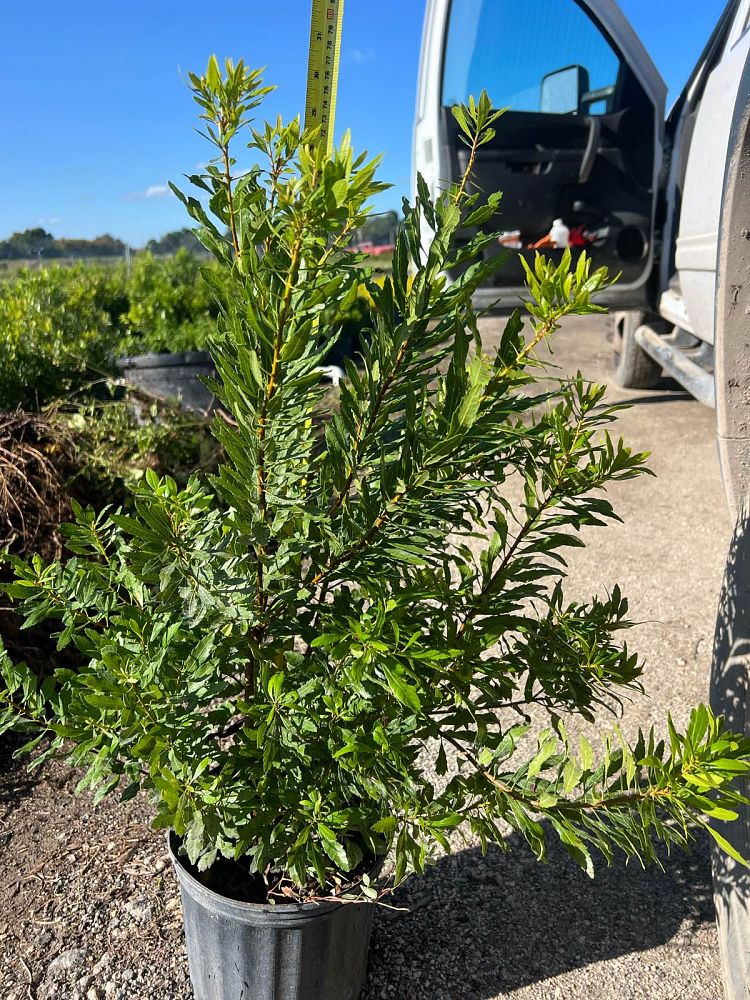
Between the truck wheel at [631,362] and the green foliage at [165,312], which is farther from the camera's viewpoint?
the truck wheel at [631,362]

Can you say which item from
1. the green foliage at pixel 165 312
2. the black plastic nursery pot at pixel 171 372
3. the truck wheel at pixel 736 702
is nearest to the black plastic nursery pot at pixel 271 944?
the truck wheel at pixel 736 702

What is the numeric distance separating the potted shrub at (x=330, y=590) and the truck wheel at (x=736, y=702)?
32 cm

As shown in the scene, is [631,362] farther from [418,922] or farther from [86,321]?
[418,922]

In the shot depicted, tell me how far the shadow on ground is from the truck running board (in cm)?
219

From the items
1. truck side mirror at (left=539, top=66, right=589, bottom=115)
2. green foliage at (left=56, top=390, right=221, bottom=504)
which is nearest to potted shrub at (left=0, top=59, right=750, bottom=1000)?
green foliage at (left=56, top=390, right=221, bottom=504)

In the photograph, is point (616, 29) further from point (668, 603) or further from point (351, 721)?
point (351, 721)

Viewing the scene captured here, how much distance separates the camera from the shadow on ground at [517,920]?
2.00 meters

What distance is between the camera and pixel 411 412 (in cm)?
123

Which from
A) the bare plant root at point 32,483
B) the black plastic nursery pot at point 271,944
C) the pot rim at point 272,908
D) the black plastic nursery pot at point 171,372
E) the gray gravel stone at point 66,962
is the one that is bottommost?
the gray gravel stone at point 66,962

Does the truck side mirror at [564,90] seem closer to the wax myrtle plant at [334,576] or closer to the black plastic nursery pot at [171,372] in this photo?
the black plastic nursery pot at [171,372]

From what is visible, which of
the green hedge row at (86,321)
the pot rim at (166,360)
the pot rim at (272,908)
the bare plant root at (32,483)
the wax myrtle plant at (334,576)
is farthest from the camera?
the pot rim at (166,360)

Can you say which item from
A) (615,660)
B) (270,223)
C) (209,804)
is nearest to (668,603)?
(615,660)

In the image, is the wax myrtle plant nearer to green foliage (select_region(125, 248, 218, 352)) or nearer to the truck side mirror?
green foliage (select_region(125, 248, 218, 352))

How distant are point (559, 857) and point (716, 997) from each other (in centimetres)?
57
